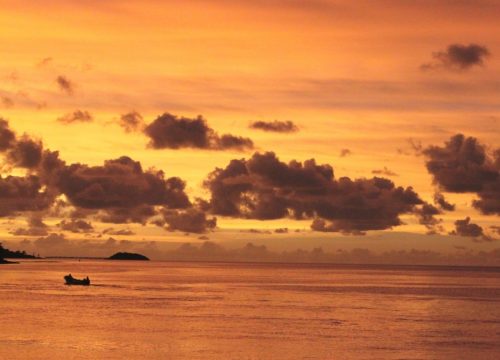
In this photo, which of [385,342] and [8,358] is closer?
[8,358]

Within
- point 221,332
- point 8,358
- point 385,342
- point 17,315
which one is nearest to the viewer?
point 8,358

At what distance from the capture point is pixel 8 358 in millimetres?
61500

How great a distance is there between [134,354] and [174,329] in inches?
686

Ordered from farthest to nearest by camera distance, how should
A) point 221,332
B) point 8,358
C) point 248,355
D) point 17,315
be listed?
point 17,315 < point 221,332 < point 248,355 < point 8,358

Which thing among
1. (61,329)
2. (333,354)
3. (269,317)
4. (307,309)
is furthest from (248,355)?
(307,309)

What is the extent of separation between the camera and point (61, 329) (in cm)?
8194

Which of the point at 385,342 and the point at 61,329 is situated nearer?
the point at 385,342

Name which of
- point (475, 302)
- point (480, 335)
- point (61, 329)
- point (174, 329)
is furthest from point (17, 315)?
point (475, 302)

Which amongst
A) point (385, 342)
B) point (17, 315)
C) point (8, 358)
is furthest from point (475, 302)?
point (8, 358)

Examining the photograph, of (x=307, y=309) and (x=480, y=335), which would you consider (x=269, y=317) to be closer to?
(x=307, y=309)

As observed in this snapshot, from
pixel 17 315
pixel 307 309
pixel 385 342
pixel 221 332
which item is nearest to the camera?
pixel 385 342

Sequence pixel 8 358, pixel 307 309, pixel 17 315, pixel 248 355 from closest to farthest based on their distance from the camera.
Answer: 1. pixel 8 358
2. pixel 248 355
3. pixel 17 315
4. pixel 307 309

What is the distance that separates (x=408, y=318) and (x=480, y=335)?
18.9 metres

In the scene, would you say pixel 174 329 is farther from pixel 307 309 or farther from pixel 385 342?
pixel 307 309
